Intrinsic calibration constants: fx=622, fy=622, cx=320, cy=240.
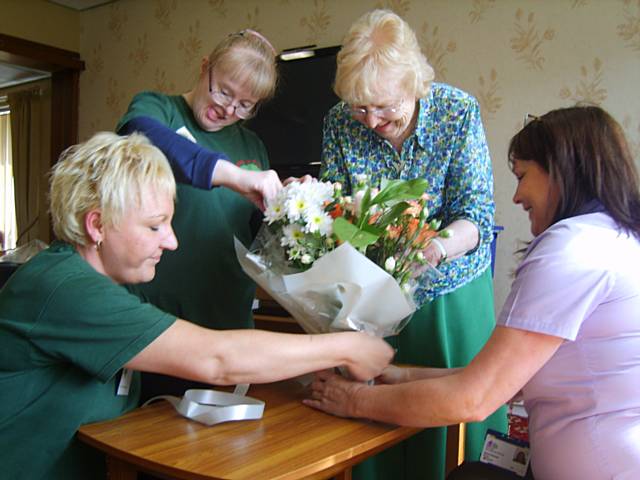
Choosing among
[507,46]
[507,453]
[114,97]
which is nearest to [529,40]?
[507,46]

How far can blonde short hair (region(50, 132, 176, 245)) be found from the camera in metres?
1.19

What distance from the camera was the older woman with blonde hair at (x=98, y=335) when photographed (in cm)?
108

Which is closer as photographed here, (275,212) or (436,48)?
(275,212)

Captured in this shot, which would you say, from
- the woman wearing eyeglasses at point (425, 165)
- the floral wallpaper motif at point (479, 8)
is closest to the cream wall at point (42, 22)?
the floral wallpaper motif at point (479, 8)

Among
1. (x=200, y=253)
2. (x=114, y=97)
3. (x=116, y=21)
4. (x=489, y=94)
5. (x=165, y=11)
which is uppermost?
(x=165, y=11)

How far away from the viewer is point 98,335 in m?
1.08

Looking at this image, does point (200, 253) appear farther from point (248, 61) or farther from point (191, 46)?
point (191, 46)

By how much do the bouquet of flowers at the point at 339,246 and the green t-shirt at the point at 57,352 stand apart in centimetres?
27

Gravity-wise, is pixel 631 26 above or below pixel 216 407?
above

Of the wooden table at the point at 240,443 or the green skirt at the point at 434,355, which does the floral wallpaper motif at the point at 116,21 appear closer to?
the green skirt at the point at 434,355

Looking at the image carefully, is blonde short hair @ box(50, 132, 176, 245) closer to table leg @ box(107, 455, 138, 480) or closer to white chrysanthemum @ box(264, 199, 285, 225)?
white chrysanthemum @ box(264, 199, 285, 225)

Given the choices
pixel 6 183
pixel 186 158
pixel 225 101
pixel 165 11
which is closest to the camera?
pixel 186 158

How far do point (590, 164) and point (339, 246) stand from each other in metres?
0.50

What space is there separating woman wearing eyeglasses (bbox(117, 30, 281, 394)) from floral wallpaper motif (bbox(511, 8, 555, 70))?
6.08ft
